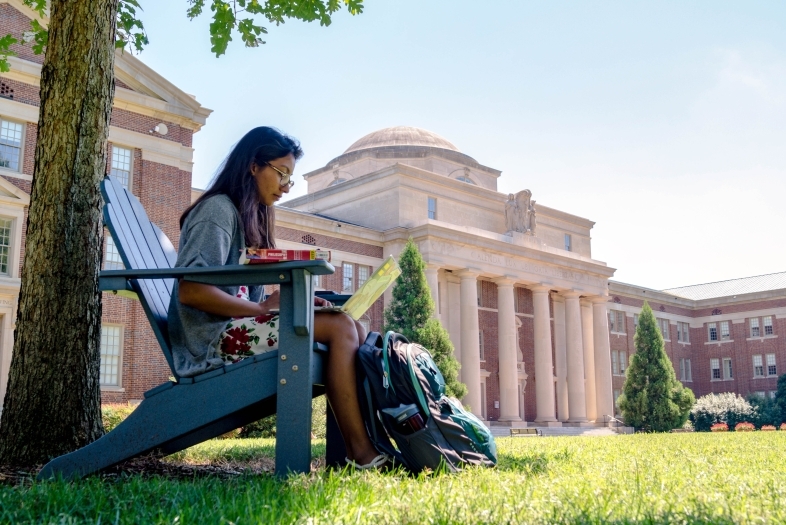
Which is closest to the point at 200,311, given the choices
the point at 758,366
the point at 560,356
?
the point at 560,356

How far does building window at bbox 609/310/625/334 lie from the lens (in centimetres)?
5141

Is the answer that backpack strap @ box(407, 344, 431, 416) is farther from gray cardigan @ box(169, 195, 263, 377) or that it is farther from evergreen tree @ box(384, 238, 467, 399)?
evergreen tree @ box(384, 238, 467, 399)

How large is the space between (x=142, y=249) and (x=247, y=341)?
904mm

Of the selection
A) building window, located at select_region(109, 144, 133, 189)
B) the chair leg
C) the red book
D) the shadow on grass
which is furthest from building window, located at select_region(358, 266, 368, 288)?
the red book

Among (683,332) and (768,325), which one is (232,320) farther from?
(683,332)

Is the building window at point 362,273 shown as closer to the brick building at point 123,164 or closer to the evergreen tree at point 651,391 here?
the brick building at point 123,164

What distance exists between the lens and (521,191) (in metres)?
41.1

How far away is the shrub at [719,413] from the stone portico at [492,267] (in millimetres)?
5994

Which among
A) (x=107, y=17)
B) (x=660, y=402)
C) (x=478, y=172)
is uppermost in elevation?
(x=478, y=172)

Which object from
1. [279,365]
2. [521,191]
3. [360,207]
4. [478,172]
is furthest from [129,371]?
[478,172]

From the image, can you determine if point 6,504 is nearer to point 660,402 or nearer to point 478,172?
point 660,402

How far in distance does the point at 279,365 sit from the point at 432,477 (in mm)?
909

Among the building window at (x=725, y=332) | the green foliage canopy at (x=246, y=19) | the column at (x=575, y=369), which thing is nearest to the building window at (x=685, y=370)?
the building window at (x=725, y=332)

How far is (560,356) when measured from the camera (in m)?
44.3
